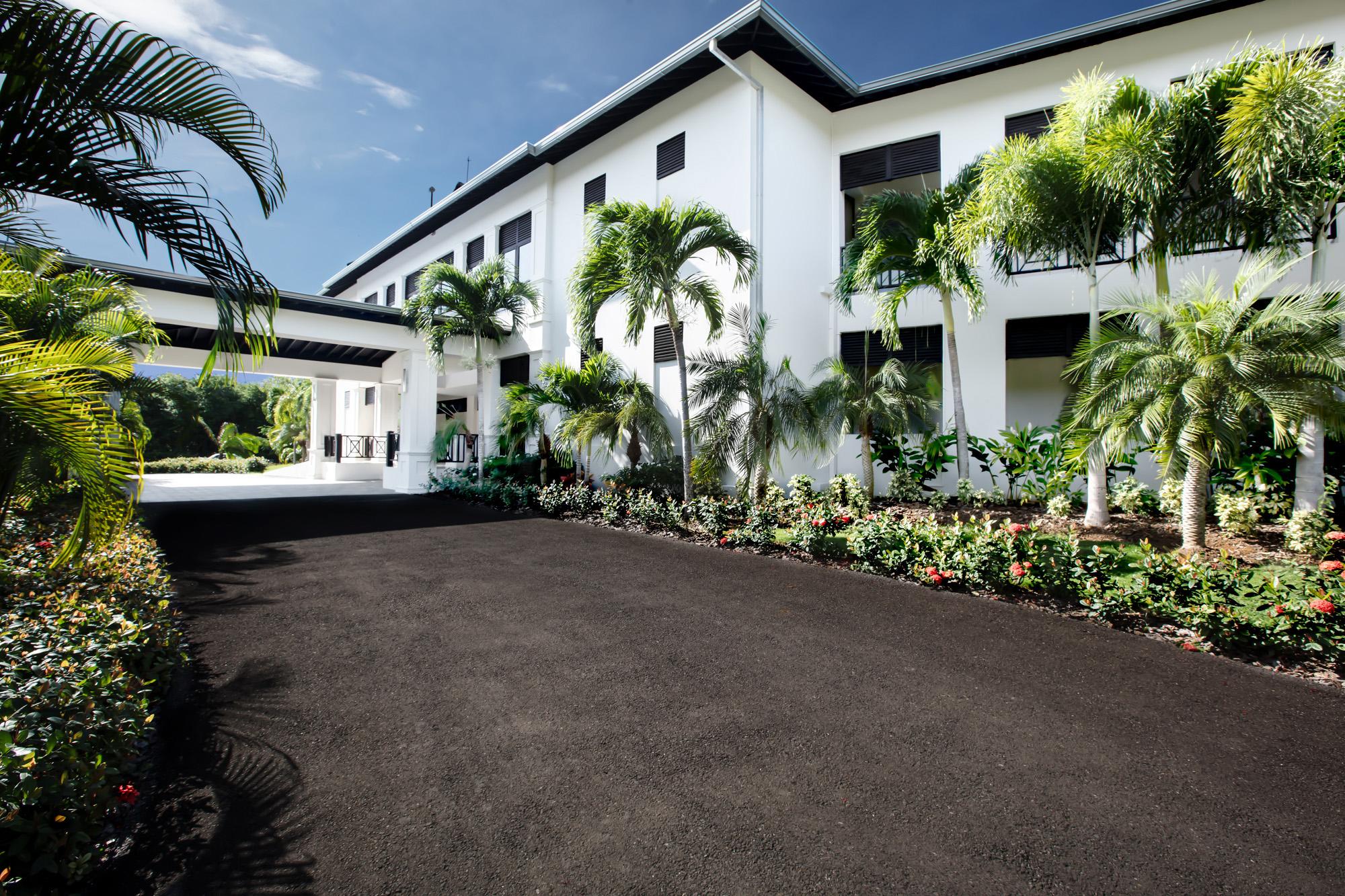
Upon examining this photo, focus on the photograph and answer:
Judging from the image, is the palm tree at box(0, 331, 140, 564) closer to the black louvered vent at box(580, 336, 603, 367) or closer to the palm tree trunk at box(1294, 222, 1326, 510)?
the palm tree trunk at box(1294, 222, 1326, 510)

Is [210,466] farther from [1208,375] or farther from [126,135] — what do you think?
[1208,375]

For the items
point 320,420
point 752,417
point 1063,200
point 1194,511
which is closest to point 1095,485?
point 1194,511

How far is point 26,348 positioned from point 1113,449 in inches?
298

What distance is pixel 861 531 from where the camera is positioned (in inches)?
270

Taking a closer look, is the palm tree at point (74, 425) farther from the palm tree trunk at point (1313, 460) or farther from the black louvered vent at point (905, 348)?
the black louvered vent at point (905, 348)

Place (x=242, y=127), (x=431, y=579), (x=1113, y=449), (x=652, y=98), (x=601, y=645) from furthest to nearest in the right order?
(x=652, y=98) < (x=431, y=579) < (x=1113, y=449) < (x=601, y=645) < (x=242, y=127)

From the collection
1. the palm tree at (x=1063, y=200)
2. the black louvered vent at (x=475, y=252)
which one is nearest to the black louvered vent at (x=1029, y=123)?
the palm tree at (x=1063, y=200)

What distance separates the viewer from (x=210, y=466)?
28.2m

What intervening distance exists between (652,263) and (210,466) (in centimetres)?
2800

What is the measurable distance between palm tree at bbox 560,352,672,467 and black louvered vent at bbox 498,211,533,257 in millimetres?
5464

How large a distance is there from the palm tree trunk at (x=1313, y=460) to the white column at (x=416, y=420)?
50.7ft

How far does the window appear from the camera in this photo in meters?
12.3

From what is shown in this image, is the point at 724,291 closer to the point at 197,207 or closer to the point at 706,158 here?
the point at 706,158

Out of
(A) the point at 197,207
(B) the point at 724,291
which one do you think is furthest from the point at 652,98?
(A) the point at 197,207
